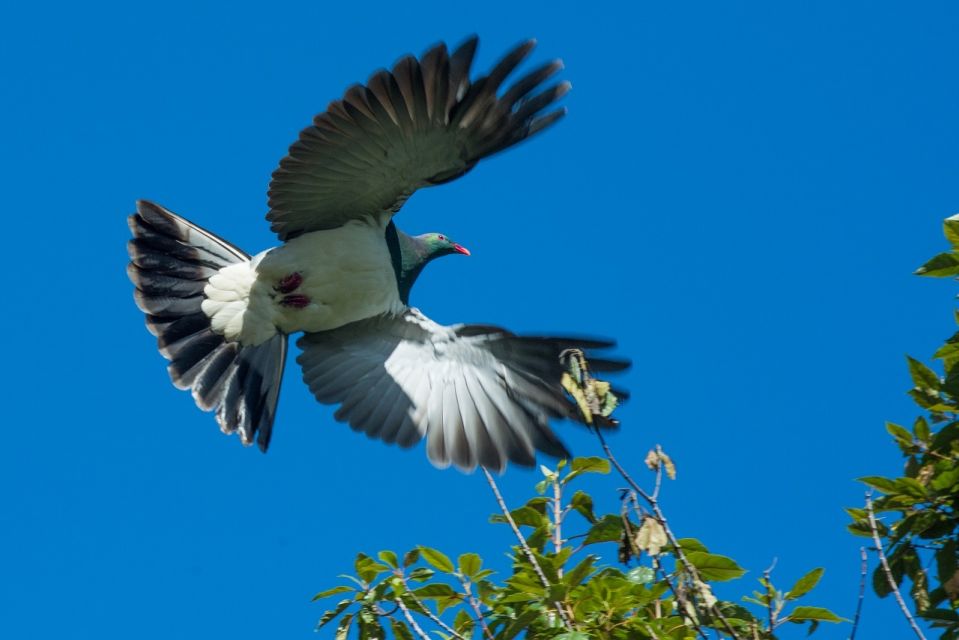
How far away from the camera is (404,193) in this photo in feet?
23.3

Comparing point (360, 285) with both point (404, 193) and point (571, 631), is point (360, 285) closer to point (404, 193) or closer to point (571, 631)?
point (404, 193)

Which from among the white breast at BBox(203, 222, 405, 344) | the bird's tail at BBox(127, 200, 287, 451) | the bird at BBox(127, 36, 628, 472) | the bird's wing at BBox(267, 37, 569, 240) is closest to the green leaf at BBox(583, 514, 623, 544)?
the bird at BBox(127, 36, 628, 472)

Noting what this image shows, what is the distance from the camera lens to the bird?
20.7ft

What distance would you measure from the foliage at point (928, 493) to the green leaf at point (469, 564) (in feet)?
4.18

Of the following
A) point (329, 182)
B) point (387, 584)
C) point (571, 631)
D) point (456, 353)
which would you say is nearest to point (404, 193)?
point (329, 182)

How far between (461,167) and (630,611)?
3.04 m

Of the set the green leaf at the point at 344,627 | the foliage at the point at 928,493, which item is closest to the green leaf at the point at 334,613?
the green leaf at the point at 344,627

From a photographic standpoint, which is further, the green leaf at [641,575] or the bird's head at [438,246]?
the bird's head at [438,246]

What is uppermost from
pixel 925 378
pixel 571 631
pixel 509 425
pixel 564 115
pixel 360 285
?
pixel 360 285

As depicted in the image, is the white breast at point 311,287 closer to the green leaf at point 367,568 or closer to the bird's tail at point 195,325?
the bird's tail at point 195,325

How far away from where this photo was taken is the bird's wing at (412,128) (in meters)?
6.14

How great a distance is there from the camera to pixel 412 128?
6383 mm

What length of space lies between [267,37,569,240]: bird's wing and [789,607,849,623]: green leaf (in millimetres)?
2820

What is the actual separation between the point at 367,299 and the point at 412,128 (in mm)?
1400
